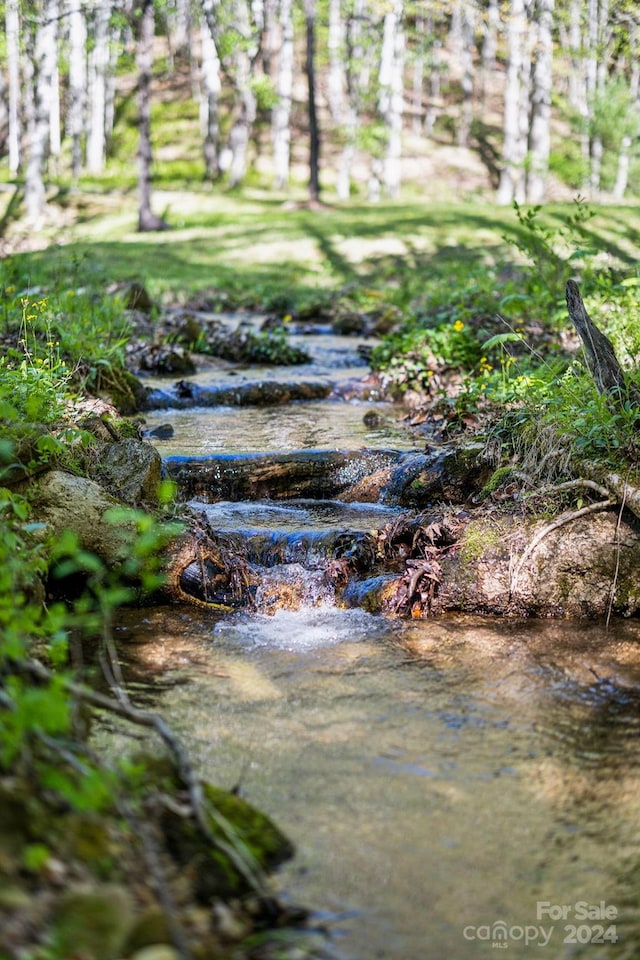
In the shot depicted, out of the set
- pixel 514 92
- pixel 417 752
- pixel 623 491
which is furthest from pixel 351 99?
pixel 417 752

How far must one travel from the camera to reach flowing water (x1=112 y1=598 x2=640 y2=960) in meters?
2.48

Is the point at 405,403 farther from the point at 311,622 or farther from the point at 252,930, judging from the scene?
the point at 252,930

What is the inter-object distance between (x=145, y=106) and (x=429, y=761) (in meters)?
21.9

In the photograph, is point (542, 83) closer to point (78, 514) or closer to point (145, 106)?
point (145, 106)

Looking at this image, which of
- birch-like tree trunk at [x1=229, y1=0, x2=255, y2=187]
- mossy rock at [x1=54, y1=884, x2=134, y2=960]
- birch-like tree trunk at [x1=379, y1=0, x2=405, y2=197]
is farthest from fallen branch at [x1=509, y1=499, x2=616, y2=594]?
birch-like tree trunk at [x1=229, y1=0, x2=255, y2=187]

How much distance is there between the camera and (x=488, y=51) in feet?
154

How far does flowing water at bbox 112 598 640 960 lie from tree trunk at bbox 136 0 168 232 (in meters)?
20.3

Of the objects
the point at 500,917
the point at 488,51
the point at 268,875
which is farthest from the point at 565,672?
the point at 488,51

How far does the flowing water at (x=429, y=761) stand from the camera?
2.48m

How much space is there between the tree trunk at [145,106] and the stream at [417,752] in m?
19.4

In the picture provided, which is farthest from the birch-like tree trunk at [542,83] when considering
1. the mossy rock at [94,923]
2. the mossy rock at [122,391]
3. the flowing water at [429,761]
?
the mossy rock at [94,923]

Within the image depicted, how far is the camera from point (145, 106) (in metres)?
22.0

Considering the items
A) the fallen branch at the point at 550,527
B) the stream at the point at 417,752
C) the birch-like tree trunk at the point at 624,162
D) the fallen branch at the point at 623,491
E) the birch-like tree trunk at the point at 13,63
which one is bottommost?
the stream at the point at 417,752

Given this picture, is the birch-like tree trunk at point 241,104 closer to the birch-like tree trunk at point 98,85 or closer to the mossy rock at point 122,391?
the birch-like tree trunk at point 98,85
